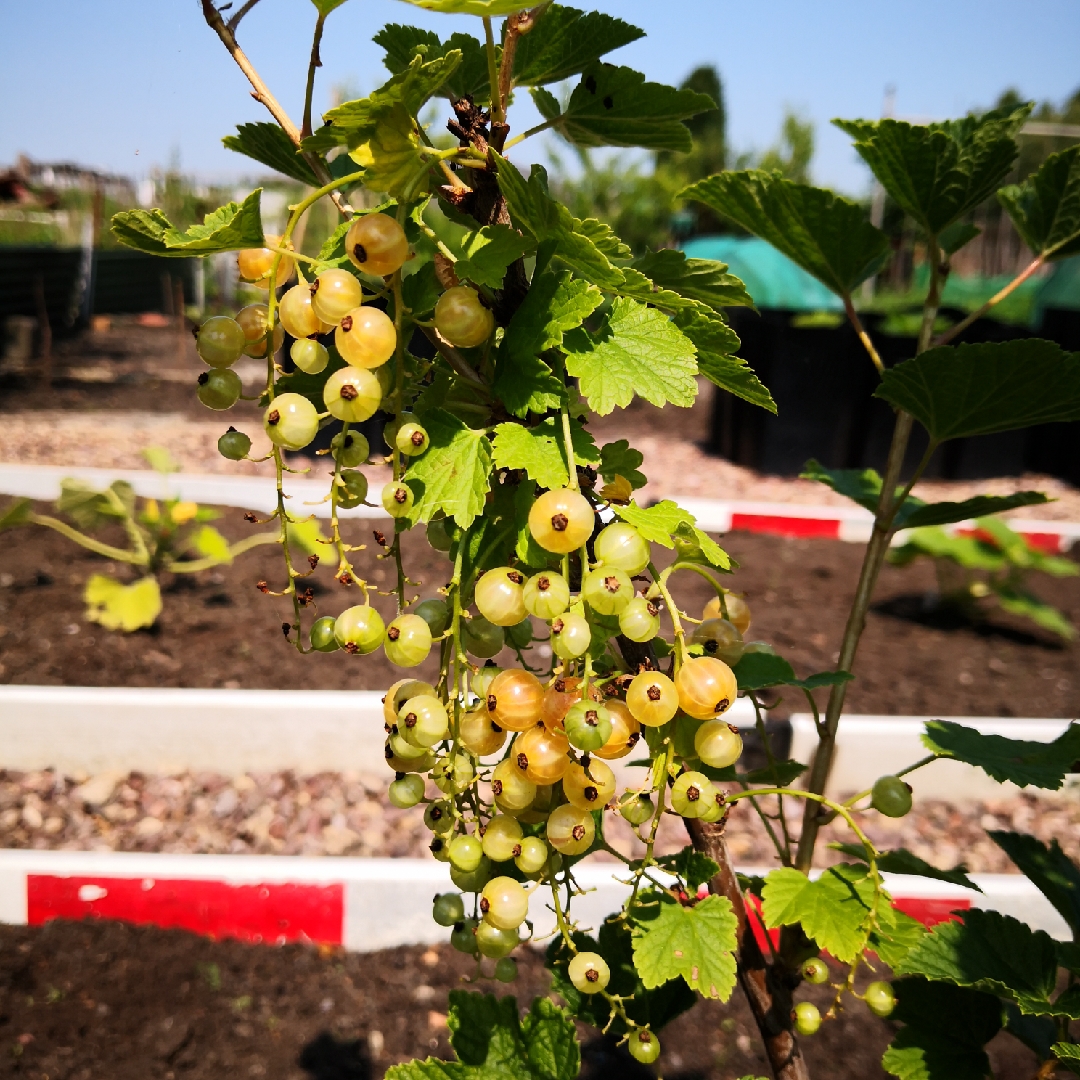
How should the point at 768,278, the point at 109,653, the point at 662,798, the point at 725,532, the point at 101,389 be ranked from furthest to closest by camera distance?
the point at 101,389
the point at 768,278
the point at 725,532
the point at 109,653
the point at 662,798

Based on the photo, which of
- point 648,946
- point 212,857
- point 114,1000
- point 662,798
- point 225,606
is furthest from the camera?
point 225,606

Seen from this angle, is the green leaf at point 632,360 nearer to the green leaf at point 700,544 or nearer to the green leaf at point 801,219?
the green leaf at point 700,544

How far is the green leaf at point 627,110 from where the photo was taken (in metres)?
0.69

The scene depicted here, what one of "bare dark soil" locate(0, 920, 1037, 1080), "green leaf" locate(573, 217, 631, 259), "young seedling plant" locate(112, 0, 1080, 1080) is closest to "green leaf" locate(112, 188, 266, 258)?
"young seedling plant" locate(112, 0, 1080, 1080)

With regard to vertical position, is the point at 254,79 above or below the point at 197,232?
above

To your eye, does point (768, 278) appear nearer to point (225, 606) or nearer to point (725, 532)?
point (725, 532)

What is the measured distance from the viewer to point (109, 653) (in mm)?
2727

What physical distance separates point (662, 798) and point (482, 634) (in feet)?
0.60

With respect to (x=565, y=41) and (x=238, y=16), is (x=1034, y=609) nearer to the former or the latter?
(x=565, y=41)

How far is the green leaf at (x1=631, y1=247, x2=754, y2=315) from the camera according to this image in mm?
688

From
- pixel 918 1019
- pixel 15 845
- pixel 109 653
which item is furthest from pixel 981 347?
pixel 109 653

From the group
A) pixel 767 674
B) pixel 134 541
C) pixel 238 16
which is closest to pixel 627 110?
pixel 238 16

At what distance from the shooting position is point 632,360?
0.62m

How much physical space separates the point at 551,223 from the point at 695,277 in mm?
168
